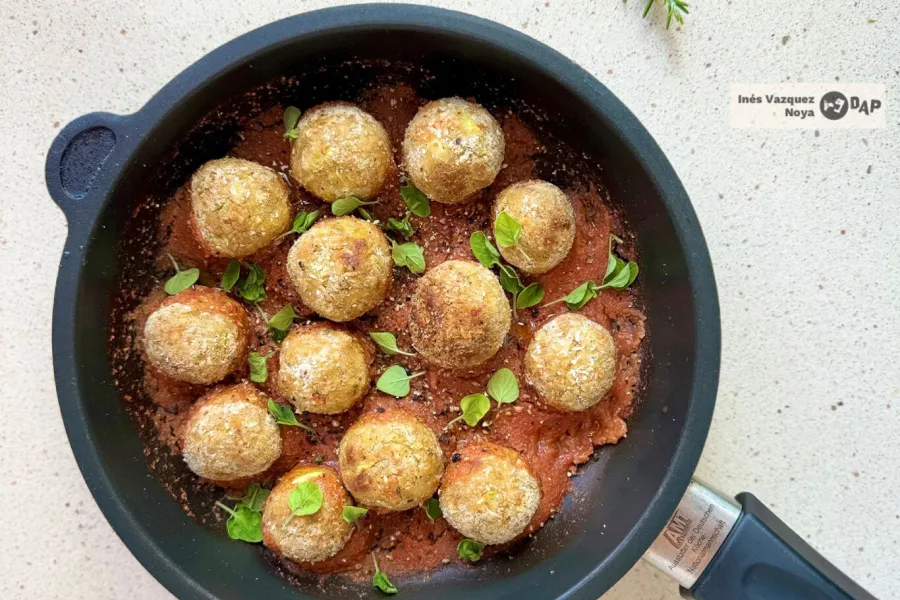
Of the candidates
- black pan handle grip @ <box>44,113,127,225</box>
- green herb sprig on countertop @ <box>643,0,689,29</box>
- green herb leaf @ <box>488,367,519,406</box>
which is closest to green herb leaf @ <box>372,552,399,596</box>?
green herb leaf @ <box>488,367,519,406</box>

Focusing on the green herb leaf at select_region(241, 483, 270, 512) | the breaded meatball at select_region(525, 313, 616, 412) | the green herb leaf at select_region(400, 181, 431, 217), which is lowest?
the green herb leaf at select_region(241, 483, 270, 512)

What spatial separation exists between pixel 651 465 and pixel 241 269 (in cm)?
83

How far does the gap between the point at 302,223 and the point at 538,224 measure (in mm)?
429

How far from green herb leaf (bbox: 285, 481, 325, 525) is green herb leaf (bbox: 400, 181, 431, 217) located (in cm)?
53

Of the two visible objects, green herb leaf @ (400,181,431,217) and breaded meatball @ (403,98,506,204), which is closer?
breaded meatball @ (403,98,506,204)

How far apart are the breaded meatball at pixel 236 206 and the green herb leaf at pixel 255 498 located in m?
0.45

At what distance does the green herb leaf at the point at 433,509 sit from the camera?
1287mm

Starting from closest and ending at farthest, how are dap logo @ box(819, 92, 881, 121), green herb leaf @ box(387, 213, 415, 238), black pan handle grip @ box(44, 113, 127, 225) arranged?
1. black pan handle grip @ box(44, 113, 127, 225)
2. green herb leaf @ box(387, 213, 415, 238)
3. dap logo @ box(819, 92, 881, 121)

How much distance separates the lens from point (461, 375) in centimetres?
128

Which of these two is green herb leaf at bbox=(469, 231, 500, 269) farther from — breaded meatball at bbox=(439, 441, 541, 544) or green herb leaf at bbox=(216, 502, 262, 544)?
green herb leaf at bbox=(216, 502, 262, 544)

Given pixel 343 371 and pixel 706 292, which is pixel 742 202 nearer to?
pixel 706 292

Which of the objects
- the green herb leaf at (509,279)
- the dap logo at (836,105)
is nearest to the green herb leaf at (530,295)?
the green herb leaf at (509,279)

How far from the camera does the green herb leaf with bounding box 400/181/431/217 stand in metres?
1.27

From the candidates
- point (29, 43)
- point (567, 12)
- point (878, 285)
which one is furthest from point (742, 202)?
point (29, 43)
